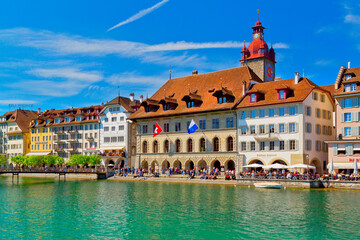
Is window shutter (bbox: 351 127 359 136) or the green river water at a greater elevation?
window shutter (bbox: 351 127 359 136)

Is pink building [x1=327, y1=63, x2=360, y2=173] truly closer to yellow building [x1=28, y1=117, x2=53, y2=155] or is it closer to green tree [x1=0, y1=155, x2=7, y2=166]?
yellow building [x1=28, y1=117, x2=53, y2=155]

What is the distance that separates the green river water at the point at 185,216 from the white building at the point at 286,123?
1313 centimetres

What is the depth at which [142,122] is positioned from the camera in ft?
255

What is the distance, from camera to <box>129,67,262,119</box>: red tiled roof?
224 ft

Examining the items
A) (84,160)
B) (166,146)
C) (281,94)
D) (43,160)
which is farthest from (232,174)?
(43,160)

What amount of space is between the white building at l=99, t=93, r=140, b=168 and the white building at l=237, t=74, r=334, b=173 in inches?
1151

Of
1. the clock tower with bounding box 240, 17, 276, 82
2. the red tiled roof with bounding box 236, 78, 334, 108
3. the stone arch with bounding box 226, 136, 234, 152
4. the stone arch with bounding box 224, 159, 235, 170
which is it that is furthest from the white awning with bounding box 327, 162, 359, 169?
the clock tower with bounding box 240, 17, 276, 82

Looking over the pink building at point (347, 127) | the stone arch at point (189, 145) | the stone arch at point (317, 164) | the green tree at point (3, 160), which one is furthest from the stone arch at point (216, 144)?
the green tree at point (3, 160)

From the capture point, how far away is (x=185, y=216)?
3128 cm

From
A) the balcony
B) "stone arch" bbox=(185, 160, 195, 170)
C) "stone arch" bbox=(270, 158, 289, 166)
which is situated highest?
the balcony

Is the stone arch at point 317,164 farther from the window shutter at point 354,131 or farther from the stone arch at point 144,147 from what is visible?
the stone arch at point 144,147

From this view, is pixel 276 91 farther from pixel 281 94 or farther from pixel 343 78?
pixel 343 78

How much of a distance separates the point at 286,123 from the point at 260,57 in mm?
21671

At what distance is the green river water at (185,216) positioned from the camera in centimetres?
2570
